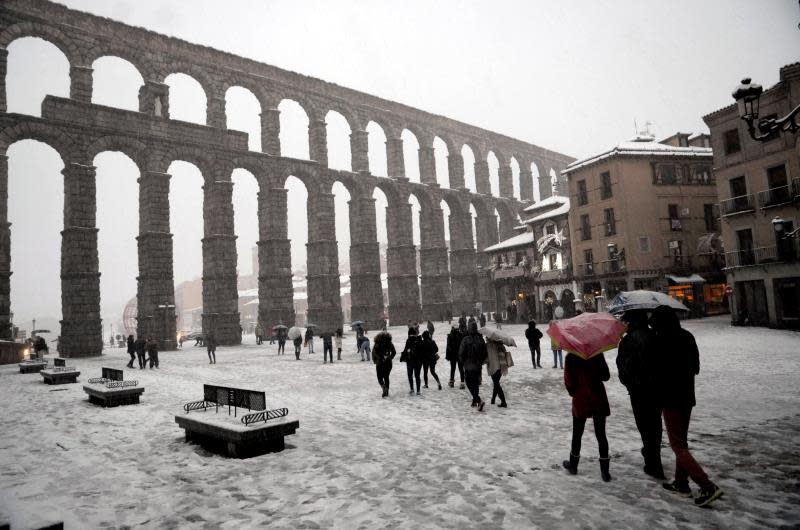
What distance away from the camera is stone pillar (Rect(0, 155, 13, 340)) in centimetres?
2484

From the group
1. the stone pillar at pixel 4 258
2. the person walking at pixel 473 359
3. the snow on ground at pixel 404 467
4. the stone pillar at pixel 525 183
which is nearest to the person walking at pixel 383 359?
the snow on ground at pixel 404 467

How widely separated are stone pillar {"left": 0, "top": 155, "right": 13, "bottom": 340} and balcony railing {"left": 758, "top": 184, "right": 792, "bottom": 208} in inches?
1527

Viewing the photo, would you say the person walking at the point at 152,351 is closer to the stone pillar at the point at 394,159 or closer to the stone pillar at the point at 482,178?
the stone pillar at the point at 394,159

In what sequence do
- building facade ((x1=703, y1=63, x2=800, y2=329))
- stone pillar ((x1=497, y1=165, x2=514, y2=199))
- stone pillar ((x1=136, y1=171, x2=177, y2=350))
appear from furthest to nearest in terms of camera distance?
1. stone pillar ((x1=497, y1=165, x2=514, y2=199))
2. stone pillar ((x1=136, y1=171, x2=177, y2=350))
3. building facade ((x1=703, y1=63, x2=800, y2=329))

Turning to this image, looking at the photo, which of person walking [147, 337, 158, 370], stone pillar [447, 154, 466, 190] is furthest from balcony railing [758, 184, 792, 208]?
stone pillar [447, 154, 466, 190]

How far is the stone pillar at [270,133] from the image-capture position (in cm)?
3884

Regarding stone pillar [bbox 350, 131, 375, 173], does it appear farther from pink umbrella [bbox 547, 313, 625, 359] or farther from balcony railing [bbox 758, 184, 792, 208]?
pink umbrella [bbox 547, 313, 625, 359]

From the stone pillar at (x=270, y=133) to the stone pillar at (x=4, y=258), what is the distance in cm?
1733

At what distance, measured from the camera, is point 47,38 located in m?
29.3

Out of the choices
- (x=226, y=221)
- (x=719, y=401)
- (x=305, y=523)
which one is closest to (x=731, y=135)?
(x=719, y=401)

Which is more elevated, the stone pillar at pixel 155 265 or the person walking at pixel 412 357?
the stone pillar at pixel 155 265

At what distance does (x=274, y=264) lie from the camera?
36.2 metres

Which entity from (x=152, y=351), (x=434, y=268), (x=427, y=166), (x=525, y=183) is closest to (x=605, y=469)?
(x=152, y=351)

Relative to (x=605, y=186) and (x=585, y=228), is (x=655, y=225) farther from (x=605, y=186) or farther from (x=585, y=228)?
(x=585, y=228)
